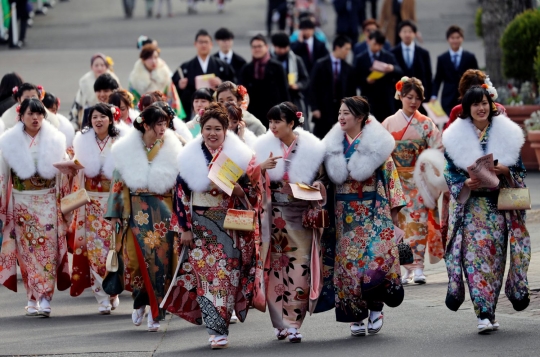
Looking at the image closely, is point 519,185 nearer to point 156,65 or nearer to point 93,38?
point 156,65

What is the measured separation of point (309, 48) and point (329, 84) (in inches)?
78.2

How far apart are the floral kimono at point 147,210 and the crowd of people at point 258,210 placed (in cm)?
1

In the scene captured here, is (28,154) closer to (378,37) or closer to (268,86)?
(268,86)

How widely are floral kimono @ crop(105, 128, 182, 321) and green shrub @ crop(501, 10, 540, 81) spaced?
335 inches

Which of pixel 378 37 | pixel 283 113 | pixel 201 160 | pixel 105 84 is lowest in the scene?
pixel 201 160

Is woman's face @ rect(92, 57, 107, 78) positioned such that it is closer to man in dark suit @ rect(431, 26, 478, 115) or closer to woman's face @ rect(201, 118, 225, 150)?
man in dark suit @ rect(431, 26, 478, 115)

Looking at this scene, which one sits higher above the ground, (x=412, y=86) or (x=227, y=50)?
(x=227, y=50)

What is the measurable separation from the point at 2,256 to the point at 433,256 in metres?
3.64

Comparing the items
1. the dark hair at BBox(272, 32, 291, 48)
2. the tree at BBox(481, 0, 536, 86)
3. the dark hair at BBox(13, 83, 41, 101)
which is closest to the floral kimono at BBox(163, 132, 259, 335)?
the dark hair at BBox(13, 83, 41, 101)

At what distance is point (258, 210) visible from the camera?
7.80 meters

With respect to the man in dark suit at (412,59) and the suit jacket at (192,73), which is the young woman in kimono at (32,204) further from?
the man in dark suit at (412,59)

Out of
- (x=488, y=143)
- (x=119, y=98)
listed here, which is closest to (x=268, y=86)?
(x=119, y=98)

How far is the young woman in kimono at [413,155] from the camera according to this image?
32.3ft

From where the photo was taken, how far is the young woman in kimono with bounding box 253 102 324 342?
7840 millimetres
